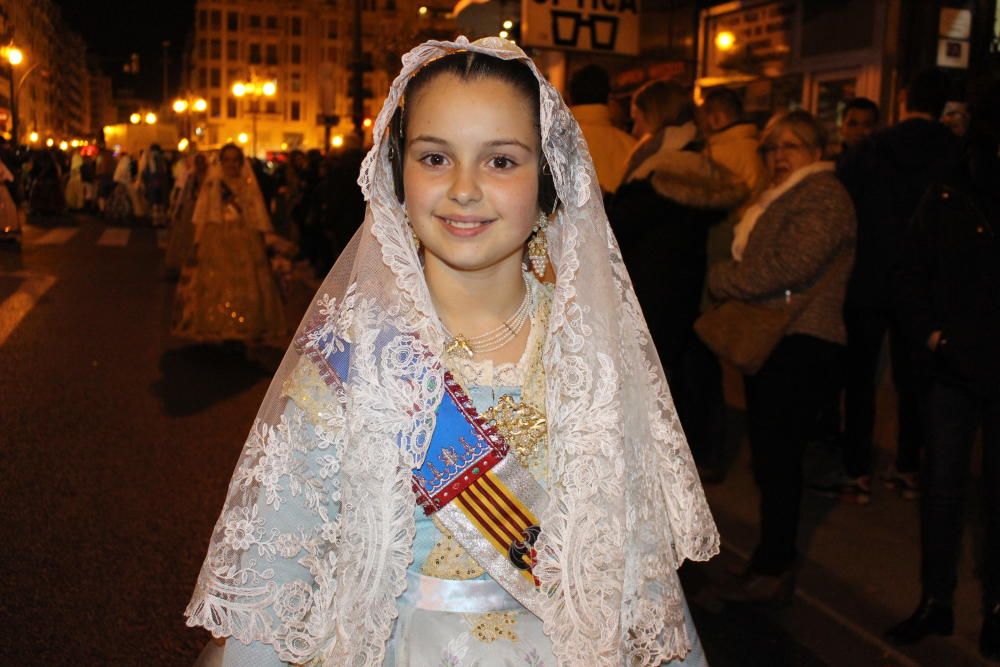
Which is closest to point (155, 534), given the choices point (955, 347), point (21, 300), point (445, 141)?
point (955, 347)

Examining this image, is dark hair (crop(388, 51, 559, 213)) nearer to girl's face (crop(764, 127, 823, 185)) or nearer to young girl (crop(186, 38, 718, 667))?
young girl (crop(186, 38, 718, 667))

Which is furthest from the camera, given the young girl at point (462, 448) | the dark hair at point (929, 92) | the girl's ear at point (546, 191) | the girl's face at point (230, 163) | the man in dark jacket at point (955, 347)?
the girl's face at point (230, 163)

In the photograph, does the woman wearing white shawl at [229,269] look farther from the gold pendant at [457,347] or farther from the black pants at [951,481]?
the gold pendant at [457,347]

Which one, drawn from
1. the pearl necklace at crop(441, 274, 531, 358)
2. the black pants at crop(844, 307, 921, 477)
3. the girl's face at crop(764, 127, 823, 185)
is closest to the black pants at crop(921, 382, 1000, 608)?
the girl's face at crop(764, 127, 823, 185)

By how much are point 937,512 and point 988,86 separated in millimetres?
1556

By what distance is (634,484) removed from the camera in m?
1.89

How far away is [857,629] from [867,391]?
1950mm

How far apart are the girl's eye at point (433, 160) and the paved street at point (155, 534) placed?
2657 millimetres

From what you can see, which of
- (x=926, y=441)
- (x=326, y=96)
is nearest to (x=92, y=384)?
(x=926, y=441)

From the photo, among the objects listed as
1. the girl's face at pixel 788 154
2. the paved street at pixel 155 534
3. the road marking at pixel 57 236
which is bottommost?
the paved street at pixel 155 534

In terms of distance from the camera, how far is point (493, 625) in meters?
1.83

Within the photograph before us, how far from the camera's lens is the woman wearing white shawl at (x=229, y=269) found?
32.3ft

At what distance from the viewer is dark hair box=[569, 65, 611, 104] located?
6.25 meters

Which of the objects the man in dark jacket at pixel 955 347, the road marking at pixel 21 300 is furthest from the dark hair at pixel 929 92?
the road marking at pixel 21 300
